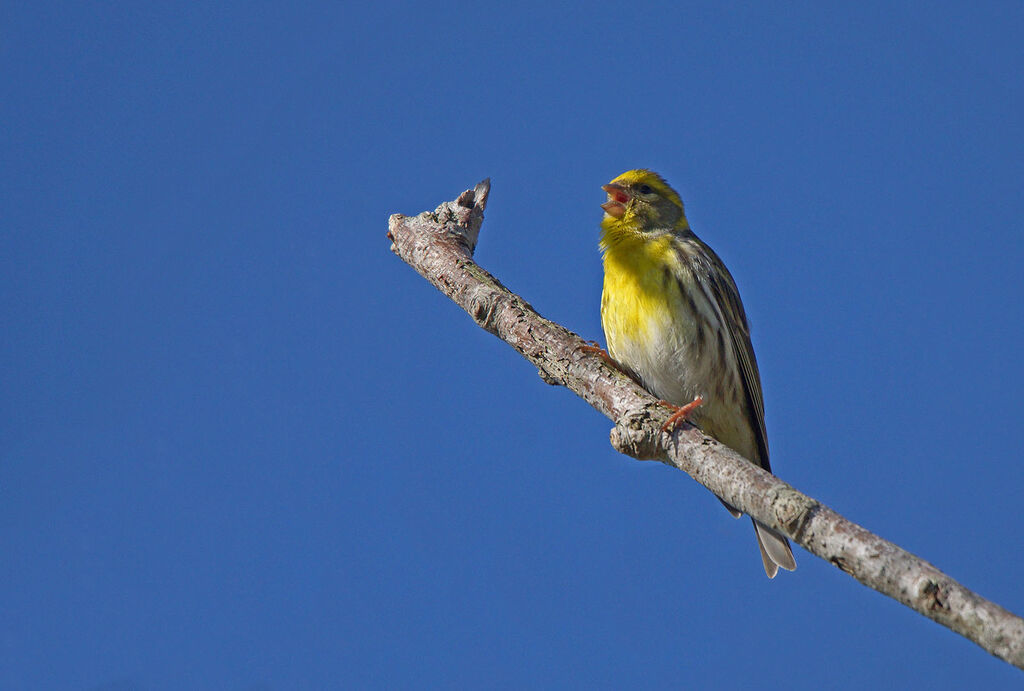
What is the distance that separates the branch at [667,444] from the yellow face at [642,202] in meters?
1.23

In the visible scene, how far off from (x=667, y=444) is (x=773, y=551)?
89.3 inches

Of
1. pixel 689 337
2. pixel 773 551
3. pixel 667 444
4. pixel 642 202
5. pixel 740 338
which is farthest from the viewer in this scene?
pixel 642 202

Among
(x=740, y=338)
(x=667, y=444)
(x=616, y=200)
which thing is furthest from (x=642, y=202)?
(x=667, y=444)

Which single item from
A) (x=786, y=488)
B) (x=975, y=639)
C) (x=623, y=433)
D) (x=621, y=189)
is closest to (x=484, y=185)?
(x=621, y=189)

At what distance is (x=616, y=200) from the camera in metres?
6.88

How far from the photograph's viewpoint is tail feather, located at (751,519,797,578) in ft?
19.3

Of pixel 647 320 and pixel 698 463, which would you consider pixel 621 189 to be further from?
pixel 698 463

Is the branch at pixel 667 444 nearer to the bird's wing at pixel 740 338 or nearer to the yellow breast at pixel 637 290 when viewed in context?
the yellow breast at pixel 637 290

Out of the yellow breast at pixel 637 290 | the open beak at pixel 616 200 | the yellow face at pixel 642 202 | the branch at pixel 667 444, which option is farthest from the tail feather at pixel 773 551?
the open beak at pixel 616 200

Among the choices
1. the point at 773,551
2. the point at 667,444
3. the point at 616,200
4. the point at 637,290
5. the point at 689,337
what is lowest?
the point at 667,444

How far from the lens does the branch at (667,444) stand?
8.84 ft

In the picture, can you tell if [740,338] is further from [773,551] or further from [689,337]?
[773,551]

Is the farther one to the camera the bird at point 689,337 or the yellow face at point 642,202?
the yellow face at point 642,202

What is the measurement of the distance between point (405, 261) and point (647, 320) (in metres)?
1.69
